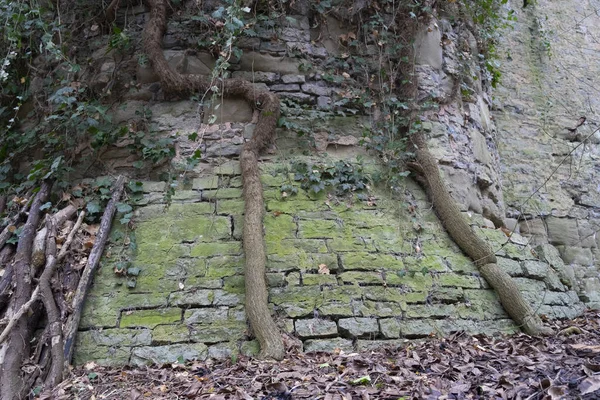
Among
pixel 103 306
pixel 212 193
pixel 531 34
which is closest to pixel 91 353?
pixel 103 306

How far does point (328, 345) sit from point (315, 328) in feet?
0.45

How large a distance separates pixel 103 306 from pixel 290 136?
1.95 metres

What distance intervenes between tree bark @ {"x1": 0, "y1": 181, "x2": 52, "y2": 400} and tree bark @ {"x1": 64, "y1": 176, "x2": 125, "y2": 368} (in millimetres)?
267

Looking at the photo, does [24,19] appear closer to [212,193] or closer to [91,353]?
[212,193]

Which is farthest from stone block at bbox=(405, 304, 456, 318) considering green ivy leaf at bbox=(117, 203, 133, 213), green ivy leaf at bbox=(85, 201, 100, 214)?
green ivy leaf at bbox=(85, 201, 100, 214)

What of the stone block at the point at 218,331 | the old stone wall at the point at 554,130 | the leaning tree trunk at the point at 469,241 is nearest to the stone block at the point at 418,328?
the leaning tree trunk at the point at 469,241

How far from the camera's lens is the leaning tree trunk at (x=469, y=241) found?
390 centimetres

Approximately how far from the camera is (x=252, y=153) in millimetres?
4129

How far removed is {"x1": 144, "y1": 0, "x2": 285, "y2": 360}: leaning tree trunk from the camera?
3328 mm

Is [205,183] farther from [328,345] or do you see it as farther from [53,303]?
[328,345]

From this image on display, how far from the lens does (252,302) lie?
3396mm

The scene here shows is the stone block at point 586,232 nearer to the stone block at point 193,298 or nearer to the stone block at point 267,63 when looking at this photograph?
the stone block at point 267,63

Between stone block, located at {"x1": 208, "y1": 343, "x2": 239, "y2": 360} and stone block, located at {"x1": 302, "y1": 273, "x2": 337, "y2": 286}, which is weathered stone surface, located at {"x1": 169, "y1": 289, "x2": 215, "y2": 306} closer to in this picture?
stone block, located at {"x1": 208, "y1": 343, "x2": 239, "y2": 360}

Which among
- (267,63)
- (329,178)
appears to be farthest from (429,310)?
(267,63)
